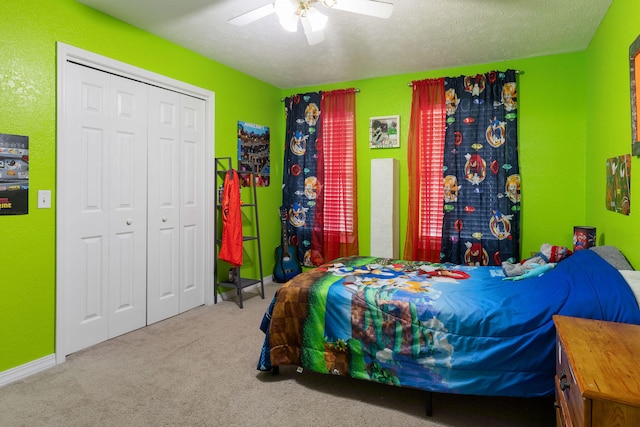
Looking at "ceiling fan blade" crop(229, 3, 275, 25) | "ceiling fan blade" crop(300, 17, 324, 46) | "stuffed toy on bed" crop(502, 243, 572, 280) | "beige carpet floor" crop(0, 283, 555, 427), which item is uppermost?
"ceiling fan blade" crop(229, 3, 275, 25)

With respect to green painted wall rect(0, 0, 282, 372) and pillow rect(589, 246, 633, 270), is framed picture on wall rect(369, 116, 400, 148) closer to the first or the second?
pillow rect(589, 246, 633, 270)

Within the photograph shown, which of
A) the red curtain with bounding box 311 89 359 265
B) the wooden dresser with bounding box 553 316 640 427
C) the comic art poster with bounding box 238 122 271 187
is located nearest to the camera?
the wooden dresser with bounding box 553 316 640 427

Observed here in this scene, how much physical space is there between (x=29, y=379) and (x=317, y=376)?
5.95 ft

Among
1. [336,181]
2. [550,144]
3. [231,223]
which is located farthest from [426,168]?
[231,223]

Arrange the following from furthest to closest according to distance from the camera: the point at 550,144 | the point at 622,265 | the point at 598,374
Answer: the point at 550,144 → the point at 622,265 → the point at 598,374

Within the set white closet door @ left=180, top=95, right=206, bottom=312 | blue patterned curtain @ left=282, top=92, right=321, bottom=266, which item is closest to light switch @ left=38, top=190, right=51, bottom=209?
white closet door @ left=180, top=95, right=206, bottom=312

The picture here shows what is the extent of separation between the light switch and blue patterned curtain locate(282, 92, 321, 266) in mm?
2786

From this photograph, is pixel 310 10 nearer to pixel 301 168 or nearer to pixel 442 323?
pixel 442 323

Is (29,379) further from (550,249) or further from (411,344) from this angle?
(550,249)

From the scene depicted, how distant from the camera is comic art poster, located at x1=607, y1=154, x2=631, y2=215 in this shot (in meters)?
2.29

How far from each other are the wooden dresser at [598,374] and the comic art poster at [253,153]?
3.38 m

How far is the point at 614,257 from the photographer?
227 cm

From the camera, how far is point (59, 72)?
2.67 m

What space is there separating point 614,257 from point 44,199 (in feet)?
11.7
